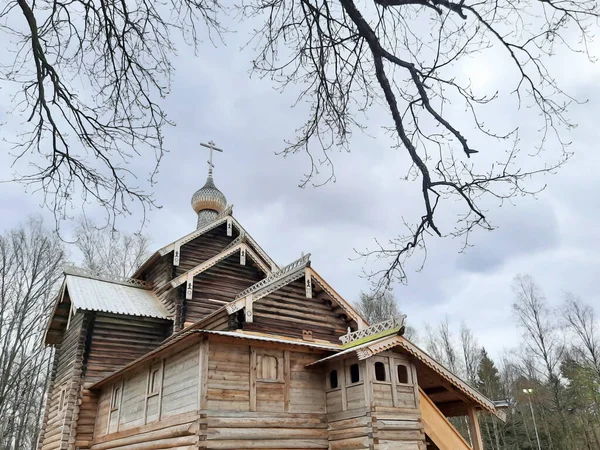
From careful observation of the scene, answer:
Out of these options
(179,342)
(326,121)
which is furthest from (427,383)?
(326,121)

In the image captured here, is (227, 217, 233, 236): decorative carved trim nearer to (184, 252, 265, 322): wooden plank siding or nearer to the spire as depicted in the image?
(184, 252, 265, 322): wooden plank siding

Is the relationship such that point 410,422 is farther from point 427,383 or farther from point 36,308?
point 36,308

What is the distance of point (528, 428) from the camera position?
42469 millimetres

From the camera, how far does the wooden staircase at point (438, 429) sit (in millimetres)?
14281

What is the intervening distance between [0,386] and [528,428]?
4284 centimetres

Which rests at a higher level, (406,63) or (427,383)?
(406,63)

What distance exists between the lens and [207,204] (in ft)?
94.7

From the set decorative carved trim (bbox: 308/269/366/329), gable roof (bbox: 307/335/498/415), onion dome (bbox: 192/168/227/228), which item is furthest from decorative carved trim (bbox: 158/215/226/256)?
gable roof (bbox: 307/335/498/415)

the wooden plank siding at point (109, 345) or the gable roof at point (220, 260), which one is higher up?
the gable roof at point (220, 260)

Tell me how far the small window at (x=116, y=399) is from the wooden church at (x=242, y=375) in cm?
9

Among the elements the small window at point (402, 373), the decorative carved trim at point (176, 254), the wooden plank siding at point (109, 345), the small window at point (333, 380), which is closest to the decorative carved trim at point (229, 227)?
the decorative carved trim at point (176, 254)

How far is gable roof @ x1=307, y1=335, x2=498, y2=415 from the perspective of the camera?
1294 centimetres

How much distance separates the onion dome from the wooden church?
6724mm

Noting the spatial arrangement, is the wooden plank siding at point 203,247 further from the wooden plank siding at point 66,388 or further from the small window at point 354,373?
the small window at point 354,373
